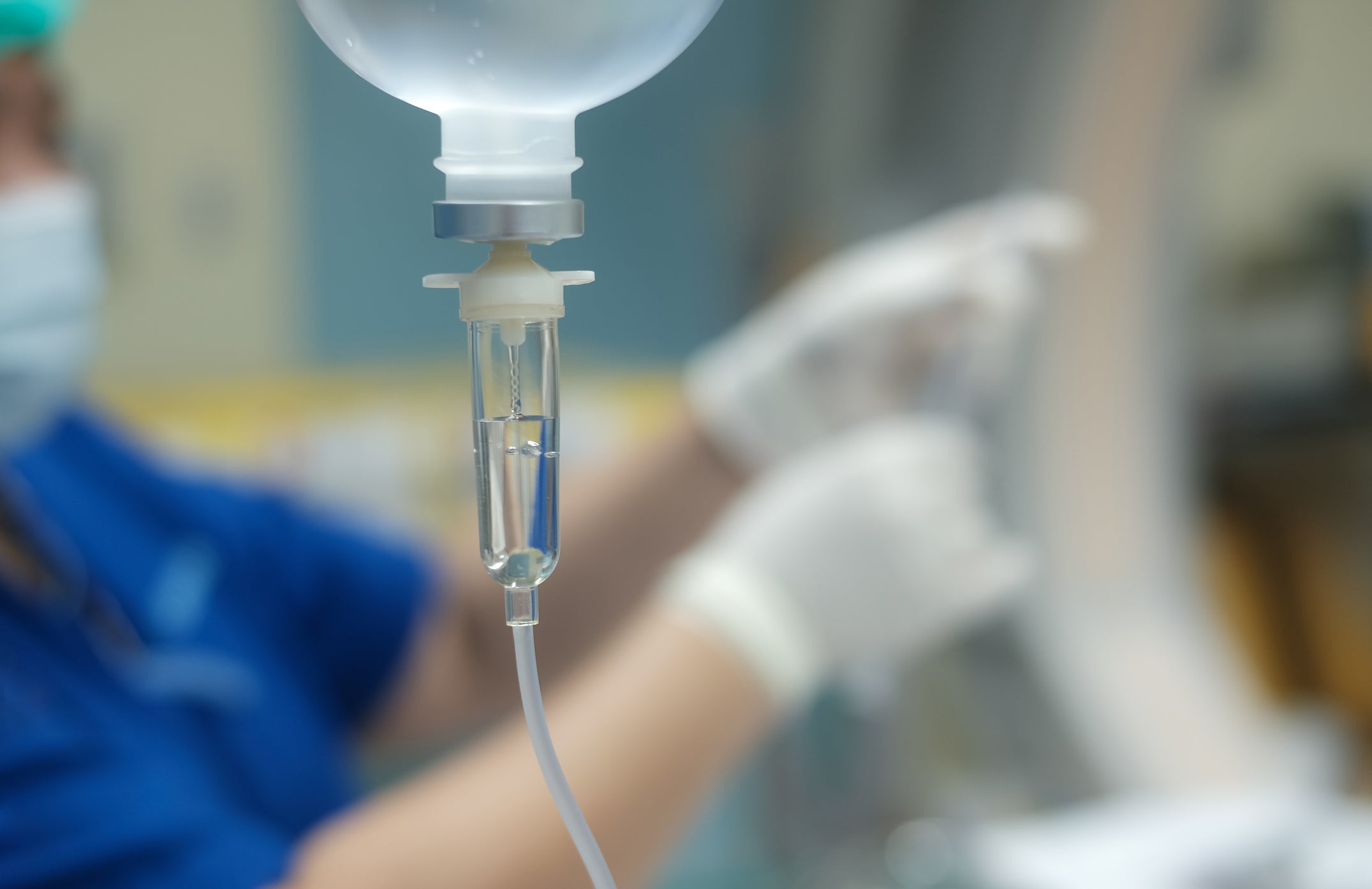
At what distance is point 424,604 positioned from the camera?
3.05 ft

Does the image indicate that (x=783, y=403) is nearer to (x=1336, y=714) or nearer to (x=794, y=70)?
(x=794, y=70)

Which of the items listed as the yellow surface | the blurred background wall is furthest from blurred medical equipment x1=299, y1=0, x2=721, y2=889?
the yellow surface

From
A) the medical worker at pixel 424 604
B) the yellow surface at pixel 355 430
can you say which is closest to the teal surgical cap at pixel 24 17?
the medical worker at pixel 424 604

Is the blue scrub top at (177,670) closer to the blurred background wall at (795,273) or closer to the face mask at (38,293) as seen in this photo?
the face mask at (38,293)

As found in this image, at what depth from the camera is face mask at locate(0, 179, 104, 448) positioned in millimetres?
634

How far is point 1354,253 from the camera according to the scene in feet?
6.37

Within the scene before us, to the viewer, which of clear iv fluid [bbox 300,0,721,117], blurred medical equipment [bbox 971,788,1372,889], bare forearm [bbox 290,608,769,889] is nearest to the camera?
clear iv fluid [bbox 300,0,721,117]

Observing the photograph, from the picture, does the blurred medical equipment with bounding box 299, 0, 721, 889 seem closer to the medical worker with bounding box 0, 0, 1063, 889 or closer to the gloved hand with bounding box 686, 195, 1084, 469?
the medical worker with bounding box 0, 0, 1063, 889

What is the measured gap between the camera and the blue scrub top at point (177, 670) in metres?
0.58

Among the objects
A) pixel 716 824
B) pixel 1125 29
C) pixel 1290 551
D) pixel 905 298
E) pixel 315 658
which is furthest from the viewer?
pixel 1290 551

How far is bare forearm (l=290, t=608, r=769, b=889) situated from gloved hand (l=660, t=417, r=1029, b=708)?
0.02 metres

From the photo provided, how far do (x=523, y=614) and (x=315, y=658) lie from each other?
0.68m

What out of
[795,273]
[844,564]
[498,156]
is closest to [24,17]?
[498,156]

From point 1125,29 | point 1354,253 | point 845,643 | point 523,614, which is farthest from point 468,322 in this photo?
point 1354,253
